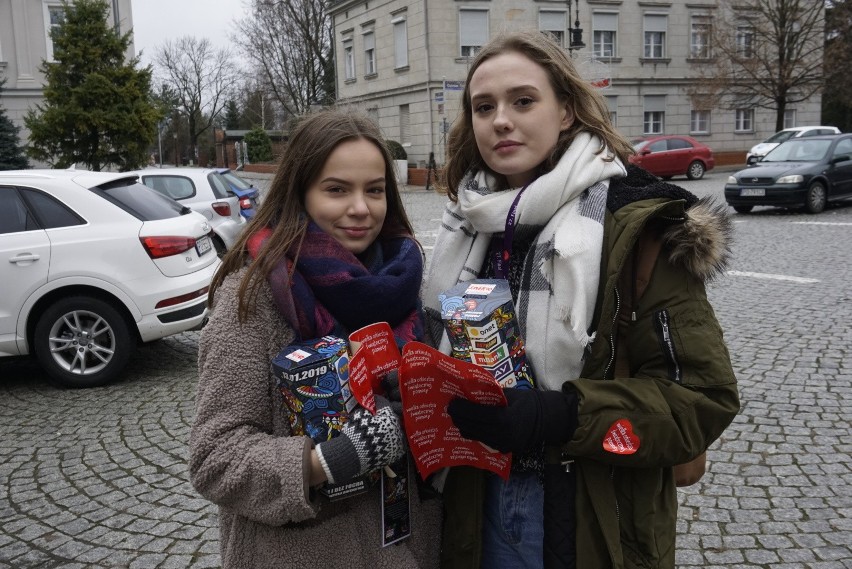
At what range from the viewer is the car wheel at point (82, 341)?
6.01 meters

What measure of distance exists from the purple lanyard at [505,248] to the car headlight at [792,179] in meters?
15.2

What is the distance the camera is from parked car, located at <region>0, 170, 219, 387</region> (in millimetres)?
5938

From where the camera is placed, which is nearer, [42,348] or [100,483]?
[100,483]

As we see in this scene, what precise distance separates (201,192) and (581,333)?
10.9 m

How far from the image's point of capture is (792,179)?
49.4 ft

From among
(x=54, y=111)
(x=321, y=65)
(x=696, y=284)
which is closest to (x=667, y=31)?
(x=321, y=65)

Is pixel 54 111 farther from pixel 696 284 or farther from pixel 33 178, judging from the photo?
pixel 696 284

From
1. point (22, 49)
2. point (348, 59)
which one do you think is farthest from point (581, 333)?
point (22, 49)

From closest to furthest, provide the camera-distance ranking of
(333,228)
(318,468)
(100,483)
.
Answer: (318,468) → (333,228) → (100,483)

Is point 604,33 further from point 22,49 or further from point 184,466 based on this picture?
point 184,466

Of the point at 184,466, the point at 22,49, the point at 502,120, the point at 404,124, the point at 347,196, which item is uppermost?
the point at 22,49

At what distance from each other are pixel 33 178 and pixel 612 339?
19.9 feet

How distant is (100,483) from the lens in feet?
13.9

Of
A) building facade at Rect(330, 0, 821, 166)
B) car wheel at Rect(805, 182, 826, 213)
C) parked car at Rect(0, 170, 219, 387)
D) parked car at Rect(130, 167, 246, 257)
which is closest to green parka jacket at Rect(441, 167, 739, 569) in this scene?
parked car at Rect(0, 170, 219, 387)
